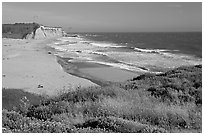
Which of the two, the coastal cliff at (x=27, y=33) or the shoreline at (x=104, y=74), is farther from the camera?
the coastal cliff at (x=27, y=33)

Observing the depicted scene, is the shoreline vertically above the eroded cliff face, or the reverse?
the eroded cliff face

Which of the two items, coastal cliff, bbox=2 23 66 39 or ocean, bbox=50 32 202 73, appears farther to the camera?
coastal cliff, bbox=2 23 66 39

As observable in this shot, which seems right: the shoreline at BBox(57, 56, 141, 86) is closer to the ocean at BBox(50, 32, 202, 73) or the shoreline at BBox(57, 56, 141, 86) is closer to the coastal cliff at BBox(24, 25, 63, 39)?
the ocean at BBox(50, 32, 202, 73)

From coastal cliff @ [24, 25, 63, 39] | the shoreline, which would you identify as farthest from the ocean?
coastal cliff @ [24, 25, 63, 39]

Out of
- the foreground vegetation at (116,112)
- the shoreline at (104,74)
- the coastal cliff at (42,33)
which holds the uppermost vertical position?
the coastal cliff at (42,33)

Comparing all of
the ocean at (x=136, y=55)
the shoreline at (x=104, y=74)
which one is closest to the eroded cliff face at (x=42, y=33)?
the ocean at (x=136, y=55)

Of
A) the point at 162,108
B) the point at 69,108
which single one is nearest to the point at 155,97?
the point at 162,108

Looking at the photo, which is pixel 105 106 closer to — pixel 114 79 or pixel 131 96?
pixel 131 96

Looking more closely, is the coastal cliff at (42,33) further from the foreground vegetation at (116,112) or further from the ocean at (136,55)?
the foreground vegetation at (116,112)
